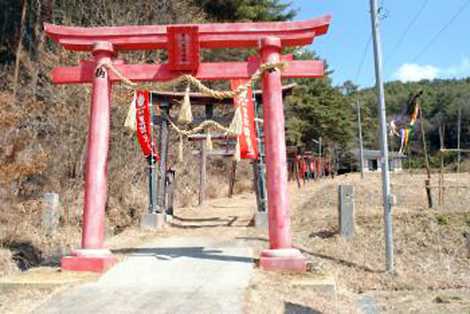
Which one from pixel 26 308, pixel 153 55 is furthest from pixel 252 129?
pixel 153 55

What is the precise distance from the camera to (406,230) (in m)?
8.88

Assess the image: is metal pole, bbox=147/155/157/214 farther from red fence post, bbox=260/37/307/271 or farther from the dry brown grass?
red fence post, bbox=260/37/307/271

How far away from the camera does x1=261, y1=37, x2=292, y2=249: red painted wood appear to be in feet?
22.0

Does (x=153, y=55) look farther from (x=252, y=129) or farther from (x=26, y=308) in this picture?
(x=26, y=308)

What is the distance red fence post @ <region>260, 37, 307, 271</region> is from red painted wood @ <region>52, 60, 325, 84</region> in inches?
12.6

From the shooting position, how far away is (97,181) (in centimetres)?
690

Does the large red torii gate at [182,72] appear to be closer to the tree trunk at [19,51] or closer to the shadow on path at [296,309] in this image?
the shadow on path at [296,309]

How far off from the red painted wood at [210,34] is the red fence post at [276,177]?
0.20 meters

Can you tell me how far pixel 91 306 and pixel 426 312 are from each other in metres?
4.18

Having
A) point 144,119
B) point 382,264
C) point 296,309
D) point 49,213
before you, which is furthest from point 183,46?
point 49,213

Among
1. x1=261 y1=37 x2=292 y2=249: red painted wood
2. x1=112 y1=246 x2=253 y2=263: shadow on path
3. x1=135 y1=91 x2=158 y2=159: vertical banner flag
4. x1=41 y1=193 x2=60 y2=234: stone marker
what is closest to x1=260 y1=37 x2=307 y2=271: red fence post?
x1=261 y1=37 x2=292 y2=249: red painted wood

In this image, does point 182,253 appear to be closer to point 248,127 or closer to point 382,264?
point 248,127

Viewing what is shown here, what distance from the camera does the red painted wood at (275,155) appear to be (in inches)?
264

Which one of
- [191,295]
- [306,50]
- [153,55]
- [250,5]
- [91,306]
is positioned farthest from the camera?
[306,50]
